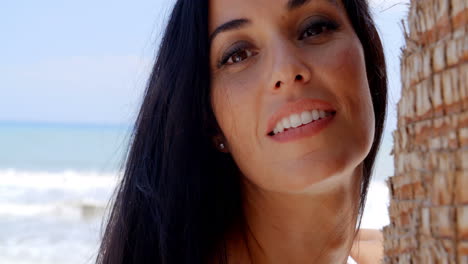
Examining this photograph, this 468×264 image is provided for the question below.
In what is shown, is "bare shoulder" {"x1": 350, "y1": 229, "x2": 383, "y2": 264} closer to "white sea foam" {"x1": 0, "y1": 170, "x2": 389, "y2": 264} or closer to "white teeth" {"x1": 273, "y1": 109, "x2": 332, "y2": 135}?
"white teeth" {"x1": 273, "y1": 109, "x2": 332, "y2": 135}

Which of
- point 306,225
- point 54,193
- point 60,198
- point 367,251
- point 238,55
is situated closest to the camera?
point 238,55

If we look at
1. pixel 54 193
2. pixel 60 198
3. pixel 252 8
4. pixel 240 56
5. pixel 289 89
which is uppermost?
pixel 54 193

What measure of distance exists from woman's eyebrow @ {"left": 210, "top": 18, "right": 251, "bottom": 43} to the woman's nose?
0.54 ft

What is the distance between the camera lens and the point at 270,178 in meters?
2.07

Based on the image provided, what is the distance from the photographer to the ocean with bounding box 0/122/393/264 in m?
9.44

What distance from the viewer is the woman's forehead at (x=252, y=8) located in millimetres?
2025

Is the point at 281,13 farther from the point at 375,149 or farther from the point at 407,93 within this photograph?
the point at 407,93

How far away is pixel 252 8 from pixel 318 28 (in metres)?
0.25

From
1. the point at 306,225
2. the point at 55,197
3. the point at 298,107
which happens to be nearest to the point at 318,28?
the point at 298,107

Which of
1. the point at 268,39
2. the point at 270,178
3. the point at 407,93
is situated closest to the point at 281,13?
the point at 268,39

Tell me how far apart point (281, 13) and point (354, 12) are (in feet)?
1.32

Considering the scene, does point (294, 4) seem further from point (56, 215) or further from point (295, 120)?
point (56, 215)

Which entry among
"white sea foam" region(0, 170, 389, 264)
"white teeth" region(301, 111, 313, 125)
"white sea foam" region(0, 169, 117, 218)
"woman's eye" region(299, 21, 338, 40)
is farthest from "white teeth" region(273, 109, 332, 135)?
"white sea foam" region(0, 169, 117, 218)

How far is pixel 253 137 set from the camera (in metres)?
2.09
